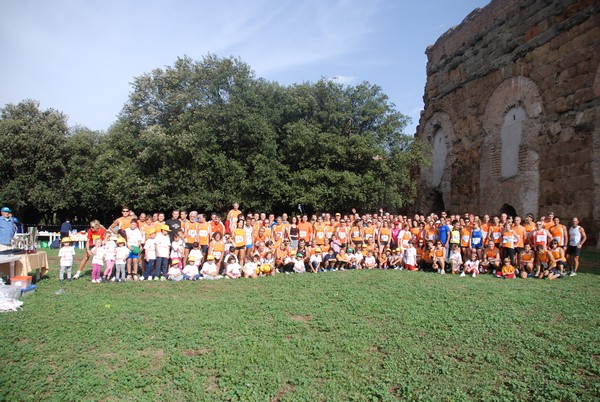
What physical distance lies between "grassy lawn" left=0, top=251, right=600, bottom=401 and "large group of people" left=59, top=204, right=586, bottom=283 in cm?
176

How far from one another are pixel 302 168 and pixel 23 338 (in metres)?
15.1

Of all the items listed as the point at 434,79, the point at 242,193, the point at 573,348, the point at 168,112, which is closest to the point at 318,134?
the point at 242,193

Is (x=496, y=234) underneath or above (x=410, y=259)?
above

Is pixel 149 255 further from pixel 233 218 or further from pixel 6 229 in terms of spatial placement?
pixel 6 229

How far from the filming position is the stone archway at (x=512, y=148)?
14.3 meters

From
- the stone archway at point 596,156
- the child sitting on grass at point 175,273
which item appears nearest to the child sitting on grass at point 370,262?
the child sitting on grass at point 175,273

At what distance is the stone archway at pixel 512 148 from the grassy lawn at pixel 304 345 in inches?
311

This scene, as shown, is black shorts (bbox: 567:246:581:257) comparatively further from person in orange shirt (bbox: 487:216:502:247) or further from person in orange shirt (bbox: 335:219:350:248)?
person in orange shirt (bbox: 335:219:350:248)

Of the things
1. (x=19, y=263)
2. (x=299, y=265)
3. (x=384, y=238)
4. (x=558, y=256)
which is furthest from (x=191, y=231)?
(x=558, y=256)

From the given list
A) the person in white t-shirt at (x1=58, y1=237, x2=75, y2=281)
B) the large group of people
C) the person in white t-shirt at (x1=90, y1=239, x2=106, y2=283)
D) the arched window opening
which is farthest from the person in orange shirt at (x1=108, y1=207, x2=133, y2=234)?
the arched window opening

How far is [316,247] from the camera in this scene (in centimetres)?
1114

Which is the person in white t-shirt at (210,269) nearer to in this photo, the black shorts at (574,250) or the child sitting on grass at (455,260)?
the child sitting on grass at (455,260)

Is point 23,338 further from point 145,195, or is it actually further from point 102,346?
point 145,195

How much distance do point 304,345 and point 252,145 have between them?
16218 mm
